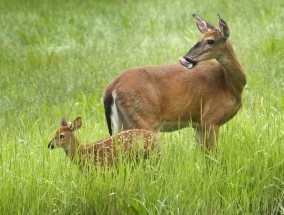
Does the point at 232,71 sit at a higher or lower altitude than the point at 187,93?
higher

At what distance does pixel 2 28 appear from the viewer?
63.3ft

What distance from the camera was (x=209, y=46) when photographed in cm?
865

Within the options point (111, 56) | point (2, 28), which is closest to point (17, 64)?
point (111, 56)

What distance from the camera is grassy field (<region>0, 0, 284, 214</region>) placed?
23.8 ft

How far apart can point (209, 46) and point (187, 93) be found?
526 mm

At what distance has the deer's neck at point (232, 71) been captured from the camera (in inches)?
350

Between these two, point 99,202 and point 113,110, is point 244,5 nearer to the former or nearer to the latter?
point 113,110

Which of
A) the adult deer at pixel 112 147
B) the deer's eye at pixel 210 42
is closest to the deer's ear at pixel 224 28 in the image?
the deer's eye at pixel 210 42

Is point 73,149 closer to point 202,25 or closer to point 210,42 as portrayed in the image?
point 210,42

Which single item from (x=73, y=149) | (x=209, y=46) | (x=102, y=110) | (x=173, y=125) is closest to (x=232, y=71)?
(x=209, y=46)

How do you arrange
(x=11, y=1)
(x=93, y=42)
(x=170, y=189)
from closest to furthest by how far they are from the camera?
1. (x=170, y=189)
2. (x=93, y=42)
3. (x=11, y=1)

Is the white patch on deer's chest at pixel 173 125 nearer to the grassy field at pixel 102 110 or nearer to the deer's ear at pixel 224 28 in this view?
the grassy field at pixel 102 110

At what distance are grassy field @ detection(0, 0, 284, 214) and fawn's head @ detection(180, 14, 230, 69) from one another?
660 millimetres

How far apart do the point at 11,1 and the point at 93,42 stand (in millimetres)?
5573
